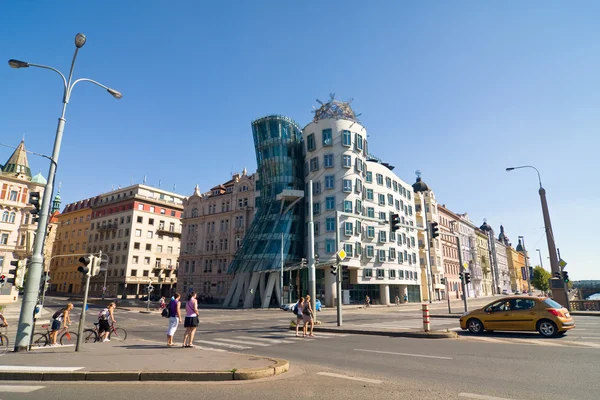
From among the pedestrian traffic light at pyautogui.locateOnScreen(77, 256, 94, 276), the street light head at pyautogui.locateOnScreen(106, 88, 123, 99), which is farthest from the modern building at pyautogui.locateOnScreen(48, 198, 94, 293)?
the pedestrian traffic light at pyautogui.locateOnScreen(77, 256, 94, 276)

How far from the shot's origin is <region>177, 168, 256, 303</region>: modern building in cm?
6159

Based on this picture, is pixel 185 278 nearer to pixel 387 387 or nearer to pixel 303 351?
pixel 303 351

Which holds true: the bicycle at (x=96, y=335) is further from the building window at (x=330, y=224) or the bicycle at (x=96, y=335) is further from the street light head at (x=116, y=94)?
the building window at (x=330, y=224)

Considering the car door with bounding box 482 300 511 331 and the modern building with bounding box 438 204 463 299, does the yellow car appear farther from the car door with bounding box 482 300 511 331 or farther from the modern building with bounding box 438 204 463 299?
the modern building with bounding box 438 204 463 299

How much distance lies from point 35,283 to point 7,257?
49.8 m

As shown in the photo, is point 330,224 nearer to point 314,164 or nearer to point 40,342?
point 314,164

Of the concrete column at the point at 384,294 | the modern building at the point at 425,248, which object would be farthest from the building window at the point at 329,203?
the modern building at the point at 425,248

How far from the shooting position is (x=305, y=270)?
4975 centimetres

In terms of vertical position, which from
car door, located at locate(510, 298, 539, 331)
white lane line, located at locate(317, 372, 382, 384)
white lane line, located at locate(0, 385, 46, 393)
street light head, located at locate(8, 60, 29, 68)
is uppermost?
street light head, located at locate(8, 60, 29, 68)

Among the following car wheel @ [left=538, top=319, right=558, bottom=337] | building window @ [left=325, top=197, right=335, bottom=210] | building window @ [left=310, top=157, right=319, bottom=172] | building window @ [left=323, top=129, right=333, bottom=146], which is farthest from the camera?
building window @ [left=310, top=157, right=319, bottom=172]

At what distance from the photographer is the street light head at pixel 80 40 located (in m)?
11.8

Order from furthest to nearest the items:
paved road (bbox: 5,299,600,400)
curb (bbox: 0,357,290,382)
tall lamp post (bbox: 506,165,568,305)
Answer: tall lamp post (bbox: 506,165,568,305), curb (bbox: 0,357,290,382), paved road (bbox: 5,299,600,400)

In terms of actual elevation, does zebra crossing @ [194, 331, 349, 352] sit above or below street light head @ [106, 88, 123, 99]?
below

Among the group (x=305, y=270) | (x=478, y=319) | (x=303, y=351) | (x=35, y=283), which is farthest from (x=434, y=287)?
(x=35, y=283)
